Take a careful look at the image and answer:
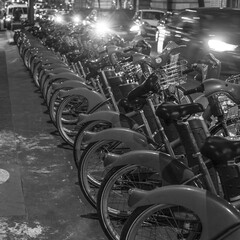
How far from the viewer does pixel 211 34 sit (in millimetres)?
8656

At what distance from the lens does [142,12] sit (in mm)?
25609

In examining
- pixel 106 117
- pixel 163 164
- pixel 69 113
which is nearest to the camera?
pixel 163 164

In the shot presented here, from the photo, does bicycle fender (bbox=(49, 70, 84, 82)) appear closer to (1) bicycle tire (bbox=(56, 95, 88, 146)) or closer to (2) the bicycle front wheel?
(1) bicycle tire (bbox=(56, 95, 88, 146))

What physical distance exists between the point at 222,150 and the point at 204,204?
310mm

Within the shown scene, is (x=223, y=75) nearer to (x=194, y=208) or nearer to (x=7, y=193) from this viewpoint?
(x=7, y=193)

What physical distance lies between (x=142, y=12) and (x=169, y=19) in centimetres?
1552

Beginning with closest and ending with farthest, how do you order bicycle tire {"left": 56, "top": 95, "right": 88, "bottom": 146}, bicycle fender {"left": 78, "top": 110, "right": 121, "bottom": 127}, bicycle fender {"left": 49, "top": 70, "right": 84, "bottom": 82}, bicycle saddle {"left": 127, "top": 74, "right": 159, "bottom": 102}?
bicycle saddle {"left": 127, "top": 74, "right": 159, "bottom": 102}
bicycle fender {"left": 78, "top": 110, "right": 121, "bottom": 127}
bicycle tire {"left": 56, "top": 95, "right": 88, "bottom": 146}
bicycle fender {"left": 49, "top": 70, "right": 84, "bottom": 82}

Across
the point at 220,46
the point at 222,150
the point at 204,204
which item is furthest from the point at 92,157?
the point at 220,46

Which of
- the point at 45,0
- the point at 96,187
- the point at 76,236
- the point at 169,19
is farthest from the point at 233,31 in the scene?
the point at 45,0

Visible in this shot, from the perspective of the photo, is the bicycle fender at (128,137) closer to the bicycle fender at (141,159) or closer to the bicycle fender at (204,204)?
the bicycle fender at (141,159)

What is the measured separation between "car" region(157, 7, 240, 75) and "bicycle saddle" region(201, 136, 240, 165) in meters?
5.09

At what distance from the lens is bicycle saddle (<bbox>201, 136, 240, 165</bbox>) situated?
255 centimetres

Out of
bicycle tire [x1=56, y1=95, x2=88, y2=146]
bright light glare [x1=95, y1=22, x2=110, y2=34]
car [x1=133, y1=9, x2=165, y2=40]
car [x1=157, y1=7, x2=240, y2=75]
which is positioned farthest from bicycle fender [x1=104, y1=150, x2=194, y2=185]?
car [x1=133, y1=9, x2=165, y2=40]

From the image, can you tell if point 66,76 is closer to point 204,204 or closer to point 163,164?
point 163,164
